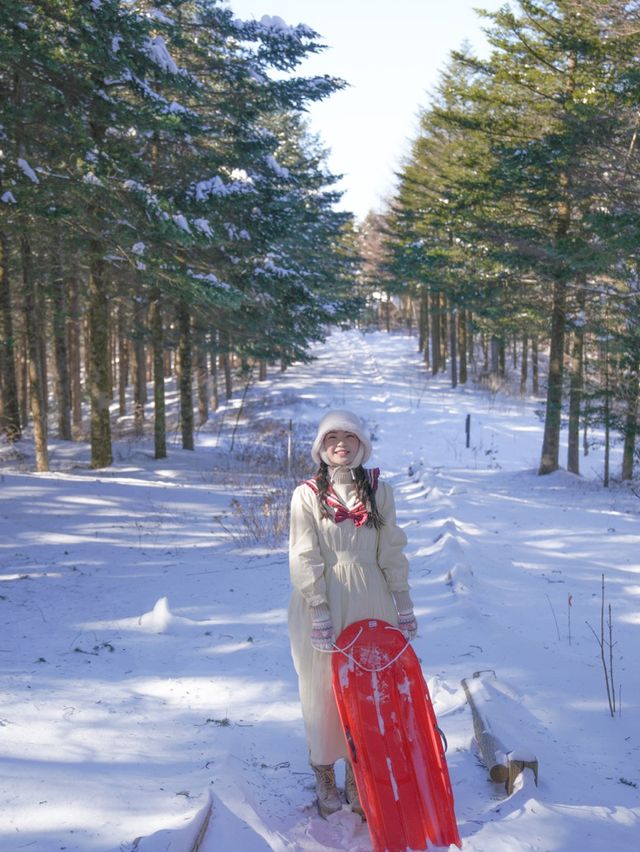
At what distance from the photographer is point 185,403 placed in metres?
18.1

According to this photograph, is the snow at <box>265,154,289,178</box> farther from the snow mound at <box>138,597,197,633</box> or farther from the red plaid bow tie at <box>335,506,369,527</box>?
the red plaid bow tie at <box>335,506,369,527</box>

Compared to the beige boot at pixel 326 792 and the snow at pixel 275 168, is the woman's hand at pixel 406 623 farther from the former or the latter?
the snow at pixel 275 168

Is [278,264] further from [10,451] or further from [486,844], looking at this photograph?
[486,844]

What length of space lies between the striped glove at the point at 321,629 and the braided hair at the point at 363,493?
484mm

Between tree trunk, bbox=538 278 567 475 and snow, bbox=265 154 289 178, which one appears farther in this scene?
tree trunk, bbox=538 278 567 475

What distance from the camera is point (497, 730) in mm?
3914

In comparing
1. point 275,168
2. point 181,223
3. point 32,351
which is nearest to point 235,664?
point 181,223

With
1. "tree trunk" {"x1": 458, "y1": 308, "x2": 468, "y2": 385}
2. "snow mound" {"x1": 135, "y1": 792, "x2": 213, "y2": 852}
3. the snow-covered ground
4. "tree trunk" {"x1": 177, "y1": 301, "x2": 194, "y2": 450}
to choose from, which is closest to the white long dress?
the snow-covered ground

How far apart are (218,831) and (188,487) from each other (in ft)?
33.8

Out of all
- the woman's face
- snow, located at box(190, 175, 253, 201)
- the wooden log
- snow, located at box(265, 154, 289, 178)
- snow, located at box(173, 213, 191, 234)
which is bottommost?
the wooden log

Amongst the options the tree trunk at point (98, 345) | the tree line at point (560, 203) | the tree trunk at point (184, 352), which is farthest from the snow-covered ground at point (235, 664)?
the tree trunk at point (184, 352)

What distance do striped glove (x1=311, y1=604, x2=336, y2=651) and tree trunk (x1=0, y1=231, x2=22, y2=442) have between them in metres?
11.6

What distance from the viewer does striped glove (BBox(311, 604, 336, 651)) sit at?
344 centimetres

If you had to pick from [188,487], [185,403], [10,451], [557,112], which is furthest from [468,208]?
[10,451]
